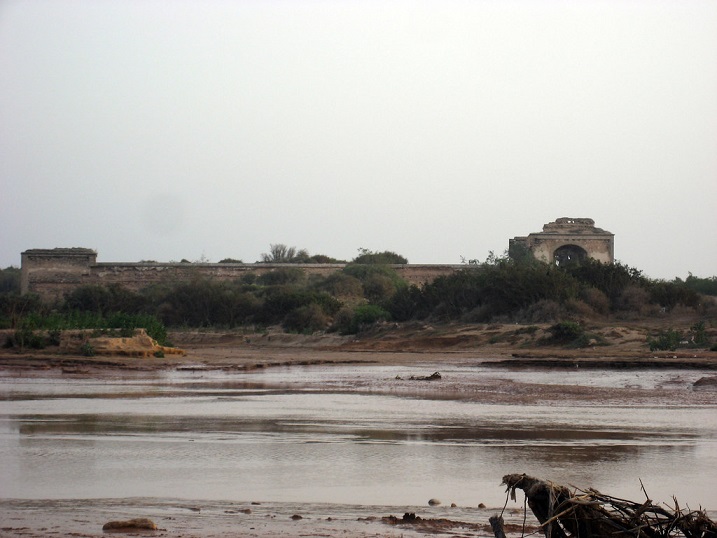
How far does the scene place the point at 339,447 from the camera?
1180cm

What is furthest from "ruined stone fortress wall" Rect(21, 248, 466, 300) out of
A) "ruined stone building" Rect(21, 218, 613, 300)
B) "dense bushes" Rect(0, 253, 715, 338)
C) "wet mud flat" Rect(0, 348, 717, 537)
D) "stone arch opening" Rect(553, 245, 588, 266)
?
"wet mud flat" Rect(0, 348, 717, 537)

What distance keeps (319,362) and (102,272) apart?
3523cm

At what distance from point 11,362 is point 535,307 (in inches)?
836

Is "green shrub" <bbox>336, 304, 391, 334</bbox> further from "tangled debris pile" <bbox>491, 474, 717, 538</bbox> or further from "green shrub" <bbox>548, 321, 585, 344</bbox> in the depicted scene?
"tangled debris pile" <bbox>491, 474, 717, 538</bbox>

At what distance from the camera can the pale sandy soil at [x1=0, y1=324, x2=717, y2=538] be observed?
7.53 m

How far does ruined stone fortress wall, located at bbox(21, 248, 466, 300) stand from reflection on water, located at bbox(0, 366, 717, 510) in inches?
1741

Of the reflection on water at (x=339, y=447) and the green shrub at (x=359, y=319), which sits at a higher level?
the green shrub at (x=359, y=319)

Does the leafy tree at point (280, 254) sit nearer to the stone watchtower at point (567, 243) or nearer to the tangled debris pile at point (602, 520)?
the stone watchtower at point (567, 243)

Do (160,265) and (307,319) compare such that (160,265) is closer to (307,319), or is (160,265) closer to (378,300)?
(378,300)

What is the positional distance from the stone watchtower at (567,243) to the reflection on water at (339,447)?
4288 cm

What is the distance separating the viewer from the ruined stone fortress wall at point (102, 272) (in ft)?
202

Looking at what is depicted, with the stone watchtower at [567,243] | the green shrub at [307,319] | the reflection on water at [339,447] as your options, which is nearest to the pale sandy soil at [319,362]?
the reflection on water at [339,447]

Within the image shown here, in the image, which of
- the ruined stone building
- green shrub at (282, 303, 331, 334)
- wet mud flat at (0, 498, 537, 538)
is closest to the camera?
wet mud flat at (0, 498, 537, 538)

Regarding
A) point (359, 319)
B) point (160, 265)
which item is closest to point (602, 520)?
point (359, 319)
